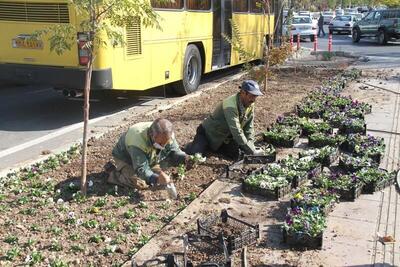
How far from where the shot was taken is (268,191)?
5.43m

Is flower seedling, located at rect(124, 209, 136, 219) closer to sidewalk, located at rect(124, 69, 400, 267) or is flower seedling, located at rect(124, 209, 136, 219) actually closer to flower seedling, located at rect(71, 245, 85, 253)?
sidewalk, located at rect(124, 69, 400, 267)

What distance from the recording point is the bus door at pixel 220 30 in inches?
521

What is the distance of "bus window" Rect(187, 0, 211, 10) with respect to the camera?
38.3 ft

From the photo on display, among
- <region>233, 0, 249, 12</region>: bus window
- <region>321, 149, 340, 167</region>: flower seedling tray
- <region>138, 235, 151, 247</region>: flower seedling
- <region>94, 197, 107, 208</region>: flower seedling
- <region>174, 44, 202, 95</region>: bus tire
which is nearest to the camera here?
<region>138, 235, 151, 247</region>: flower seedling

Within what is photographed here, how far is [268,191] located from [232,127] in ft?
3.71

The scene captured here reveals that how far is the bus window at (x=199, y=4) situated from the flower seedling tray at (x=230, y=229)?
776 centimetres

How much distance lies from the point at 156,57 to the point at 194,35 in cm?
200

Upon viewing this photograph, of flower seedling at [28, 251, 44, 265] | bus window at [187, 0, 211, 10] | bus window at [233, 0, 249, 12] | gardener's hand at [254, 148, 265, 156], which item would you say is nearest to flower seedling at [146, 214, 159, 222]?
flower seedling at [28, 251, 44, 265]

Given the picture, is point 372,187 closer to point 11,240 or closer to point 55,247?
point 55,247

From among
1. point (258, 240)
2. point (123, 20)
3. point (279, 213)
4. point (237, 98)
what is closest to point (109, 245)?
point (258, 240)

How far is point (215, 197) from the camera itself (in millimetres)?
5473

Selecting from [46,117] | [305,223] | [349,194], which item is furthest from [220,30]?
[305,223]

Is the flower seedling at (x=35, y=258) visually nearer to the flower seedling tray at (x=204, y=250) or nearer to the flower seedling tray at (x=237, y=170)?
the flower seedling tray at (x=204, y=250)

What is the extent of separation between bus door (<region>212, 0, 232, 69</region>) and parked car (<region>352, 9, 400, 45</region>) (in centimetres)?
1833
